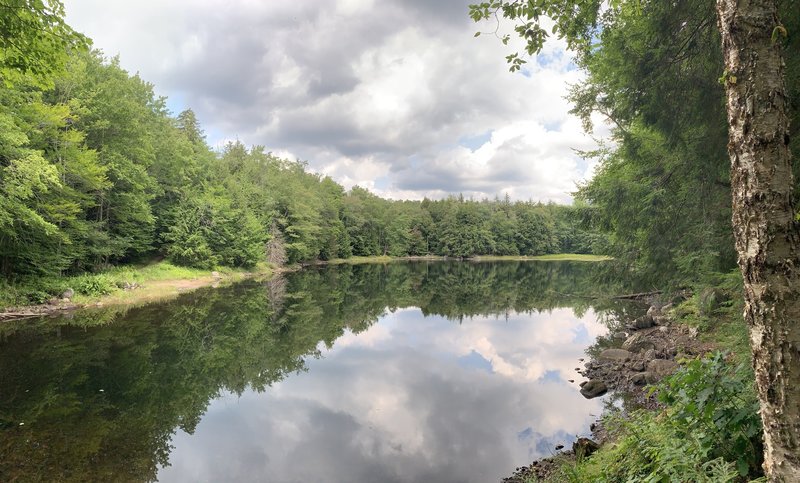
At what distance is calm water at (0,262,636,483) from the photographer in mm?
8352

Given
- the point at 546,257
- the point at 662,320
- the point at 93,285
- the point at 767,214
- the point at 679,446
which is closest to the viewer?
the point at 767,214

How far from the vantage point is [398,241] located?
3526 inches

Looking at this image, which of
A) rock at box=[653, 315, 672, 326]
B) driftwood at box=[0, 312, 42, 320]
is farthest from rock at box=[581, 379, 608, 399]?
driftwood at box=[0, 312, 42, 320]

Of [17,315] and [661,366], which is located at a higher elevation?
[17,315]

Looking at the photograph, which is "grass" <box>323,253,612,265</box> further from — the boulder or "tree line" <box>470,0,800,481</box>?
"tree line" <box>470,0,800,481</box>

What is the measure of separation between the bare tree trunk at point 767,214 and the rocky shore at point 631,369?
5729 millimetres

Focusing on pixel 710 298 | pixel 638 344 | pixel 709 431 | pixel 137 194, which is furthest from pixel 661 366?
pixel 137 194

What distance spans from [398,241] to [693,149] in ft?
267

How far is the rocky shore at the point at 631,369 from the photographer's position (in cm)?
815

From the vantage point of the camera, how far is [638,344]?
49.7ft

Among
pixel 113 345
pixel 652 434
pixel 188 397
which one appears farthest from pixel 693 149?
pixel 113 345

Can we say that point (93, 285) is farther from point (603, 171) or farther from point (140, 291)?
point (603, 171)

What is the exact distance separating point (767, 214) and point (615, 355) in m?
14.0

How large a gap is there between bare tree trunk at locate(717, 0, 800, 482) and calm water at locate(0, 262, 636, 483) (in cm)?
648
